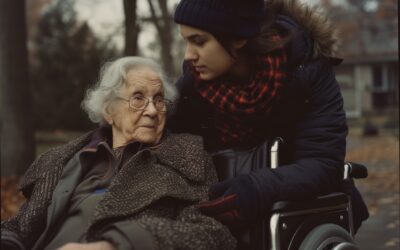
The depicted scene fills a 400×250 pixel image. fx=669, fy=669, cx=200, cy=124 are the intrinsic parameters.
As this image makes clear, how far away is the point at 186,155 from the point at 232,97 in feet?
1.13

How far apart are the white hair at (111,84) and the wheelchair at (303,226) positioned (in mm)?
670

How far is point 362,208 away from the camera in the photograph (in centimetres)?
344

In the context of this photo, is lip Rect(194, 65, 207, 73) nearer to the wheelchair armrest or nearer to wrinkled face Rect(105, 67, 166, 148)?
wrinkled face Rect(105, 67, 166, 148)

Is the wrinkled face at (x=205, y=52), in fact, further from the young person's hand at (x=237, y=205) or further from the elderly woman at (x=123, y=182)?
the young person's hand at (x=237, y=205)

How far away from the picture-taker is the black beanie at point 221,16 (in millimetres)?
3010

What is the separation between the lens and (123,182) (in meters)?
2.94

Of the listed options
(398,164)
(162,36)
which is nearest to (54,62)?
(162,36)

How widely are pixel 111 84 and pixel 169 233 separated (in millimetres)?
1020

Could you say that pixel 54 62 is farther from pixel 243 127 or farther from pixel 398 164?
pixel 243 127

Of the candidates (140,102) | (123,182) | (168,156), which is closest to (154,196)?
(123,182)

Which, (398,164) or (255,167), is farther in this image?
(398,164)

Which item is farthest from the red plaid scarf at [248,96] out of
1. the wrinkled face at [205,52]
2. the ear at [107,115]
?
the ear at [107,115]

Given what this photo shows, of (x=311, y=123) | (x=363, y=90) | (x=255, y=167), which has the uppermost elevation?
(x=311, y=123)

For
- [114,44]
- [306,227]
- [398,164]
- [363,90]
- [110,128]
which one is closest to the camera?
[306,227]
